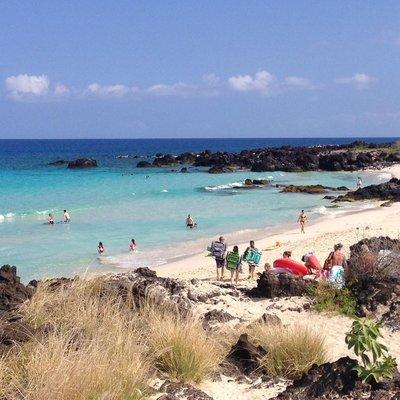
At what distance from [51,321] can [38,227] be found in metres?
23.4

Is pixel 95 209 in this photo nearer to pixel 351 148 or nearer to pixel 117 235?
pixel 117 235

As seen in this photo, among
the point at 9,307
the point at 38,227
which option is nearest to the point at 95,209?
the point at 38,227

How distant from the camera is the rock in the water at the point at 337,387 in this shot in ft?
18.0

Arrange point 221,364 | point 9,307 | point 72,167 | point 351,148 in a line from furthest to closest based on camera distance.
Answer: point 351,148, point 72,167, point 9,307, point 221,364

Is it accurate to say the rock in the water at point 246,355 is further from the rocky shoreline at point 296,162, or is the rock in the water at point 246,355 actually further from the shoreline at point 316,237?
the rocky shoreline at point 296,162

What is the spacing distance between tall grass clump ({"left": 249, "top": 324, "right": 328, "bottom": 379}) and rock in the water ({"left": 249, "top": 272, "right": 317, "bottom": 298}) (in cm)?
403

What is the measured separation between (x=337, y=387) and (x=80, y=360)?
8.70 ft

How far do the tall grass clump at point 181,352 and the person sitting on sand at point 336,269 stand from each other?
4.88 m

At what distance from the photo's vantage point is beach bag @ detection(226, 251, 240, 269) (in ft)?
48.4

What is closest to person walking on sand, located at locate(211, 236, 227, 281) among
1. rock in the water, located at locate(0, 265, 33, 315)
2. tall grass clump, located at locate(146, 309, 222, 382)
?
rock in the water, located at locate(0, 265, 33, 315)

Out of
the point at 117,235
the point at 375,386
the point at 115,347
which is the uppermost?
the point at 115,347

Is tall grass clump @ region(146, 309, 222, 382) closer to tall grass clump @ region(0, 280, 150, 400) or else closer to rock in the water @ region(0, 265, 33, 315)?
tall grass clump @ region(0, 280, 150, 400)

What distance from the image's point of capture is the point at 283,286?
11.0 metres

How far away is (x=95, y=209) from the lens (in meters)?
36.6
